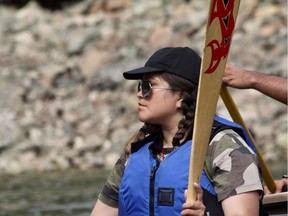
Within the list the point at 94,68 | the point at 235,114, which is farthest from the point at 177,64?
the point at 94,68

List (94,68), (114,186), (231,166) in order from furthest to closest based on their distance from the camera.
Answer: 1. (94,68)
2. (114,186)
3. (231,166)

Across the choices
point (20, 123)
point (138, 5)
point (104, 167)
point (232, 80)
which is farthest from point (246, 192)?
point (138, 5)

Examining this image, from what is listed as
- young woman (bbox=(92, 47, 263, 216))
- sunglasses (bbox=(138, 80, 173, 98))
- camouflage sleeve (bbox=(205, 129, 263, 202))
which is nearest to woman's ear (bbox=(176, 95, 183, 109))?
young woman (bbox=(92, 47, 263, 216))

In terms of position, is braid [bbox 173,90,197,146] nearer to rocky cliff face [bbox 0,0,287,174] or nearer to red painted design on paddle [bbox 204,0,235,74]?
red painted design on paddle [bbox 204,0,235,74]

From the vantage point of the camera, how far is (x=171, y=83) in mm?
3924

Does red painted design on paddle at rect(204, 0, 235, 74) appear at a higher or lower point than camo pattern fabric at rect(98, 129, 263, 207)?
higher

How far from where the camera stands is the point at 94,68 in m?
26.7

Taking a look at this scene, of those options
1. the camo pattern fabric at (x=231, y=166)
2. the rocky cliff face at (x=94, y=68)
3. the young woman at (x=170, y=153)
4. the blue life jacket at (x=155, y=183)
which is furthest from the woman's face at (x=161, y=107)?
the rocky cliff face at (x=94, y=68)

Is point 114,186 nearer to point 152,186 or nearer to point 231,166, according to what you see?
point 152,186

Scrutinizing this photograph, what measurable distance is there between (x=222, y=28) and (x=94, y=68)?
2289 cm

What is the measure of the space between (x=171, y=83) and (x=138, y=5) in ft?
89.5

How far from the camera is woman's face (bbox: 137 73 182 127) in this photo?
3.91 meters

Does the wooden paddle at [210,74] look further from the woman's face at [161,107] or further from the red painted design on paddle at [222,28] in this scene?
the woman's face at [161,107]

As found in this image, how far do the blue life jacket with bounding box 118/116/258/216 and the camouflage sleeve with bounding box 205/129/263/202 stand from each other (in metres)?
0.06
